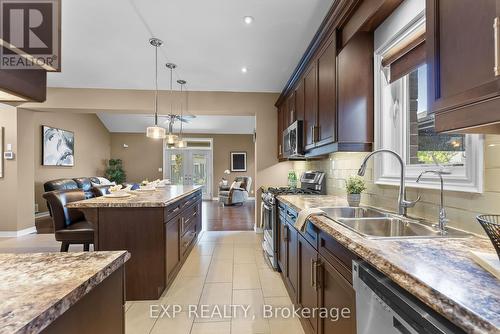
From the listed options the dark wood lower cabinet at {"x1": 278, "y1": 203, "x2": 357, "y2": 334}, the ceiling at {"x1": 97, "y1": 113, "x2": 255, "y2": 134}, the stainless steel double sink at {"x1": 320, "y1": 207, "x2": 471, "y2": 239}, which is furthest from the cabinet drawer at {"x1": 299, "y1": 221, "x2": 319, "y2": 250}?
the ceiling at {"x1": 97, "y1": 113, "x2": 255, "y2": 134}

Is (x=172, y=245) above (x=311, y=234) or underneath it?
underneath

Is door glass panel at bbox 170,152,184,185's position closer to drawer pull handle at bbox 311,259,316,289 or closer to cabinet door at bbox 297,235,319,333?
cabinet door at bbox 297,235,319,333

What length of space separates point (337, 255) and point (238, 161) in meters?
9.14

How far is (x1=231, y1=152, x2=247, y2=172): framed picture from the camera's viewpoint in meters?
10.3

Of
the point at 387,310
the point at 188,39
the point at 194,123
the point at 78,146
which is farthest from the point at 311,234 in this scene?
the point at 78,146

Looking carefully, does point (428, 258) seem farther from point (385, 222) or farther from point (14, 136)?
point (14, 136)

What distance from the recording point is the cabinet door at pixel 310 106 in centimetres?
254

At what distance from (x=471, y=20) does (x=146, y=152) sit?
10.5 m

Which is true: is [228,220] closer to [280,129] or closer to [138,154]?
[280,129]

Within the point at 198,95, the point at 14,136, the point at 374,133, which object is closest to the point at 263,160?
the point at 198,95

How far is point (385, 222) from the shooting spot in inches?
60.7

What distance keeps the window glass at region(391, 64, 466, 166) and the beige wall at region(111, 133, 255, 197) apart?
8.62 meters

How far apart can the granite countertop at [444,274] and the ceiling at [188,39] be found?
2182 mm

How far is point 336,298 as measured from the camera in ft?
4.06
